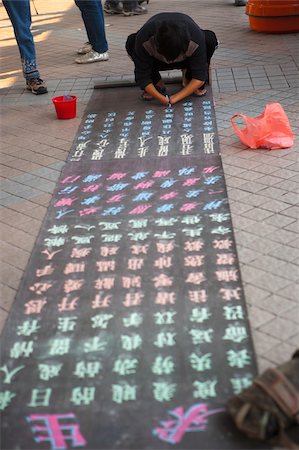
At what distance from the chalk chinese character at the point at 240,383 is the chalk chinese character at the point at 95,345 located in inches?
19.7

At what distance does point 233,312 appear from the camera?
7.66ft

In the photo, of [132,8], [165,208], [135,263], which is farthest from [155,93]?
[132,8]

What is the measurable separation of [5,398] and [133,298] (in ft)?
2.21

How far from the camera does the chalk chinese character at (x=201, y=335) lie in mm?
2213

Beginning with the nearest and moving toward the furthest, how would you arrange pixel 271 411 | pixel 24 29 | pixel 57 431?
pixel 271 411 → pixel 57 431 → pixel 24 29

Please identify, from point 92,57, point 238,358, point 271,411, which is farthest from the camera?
point 92,57

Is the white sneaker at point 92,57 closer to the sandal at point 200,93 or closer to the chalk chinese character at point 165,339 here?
the sandal at point 200,93

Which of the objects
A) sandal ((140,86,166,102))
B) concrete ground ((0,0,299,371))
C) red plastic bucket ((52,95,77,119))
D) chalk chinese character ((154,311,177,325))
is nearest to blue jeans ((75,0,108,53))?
concrete ground ((0,0,299,371))

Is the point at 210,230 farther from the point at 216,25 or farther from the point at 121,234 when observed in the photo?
the point at 216,25

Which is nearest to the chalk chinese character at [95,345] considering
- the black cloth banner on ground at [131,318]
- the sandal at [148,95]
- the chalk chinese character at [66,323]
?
the black cloth banner on ground at [131,318]

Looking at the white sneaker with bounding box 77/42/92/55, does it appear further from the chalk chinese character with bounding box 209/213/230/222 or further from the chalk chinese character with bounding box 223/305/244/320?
the chalk chinese character with bounding box 223/305/244/320

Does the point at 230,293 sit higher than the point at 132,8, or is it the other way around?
the point at 132,8

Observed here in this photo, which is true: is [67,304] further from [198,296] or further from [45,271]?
[198,296]

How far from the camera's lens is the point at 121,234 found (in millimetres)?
2949
